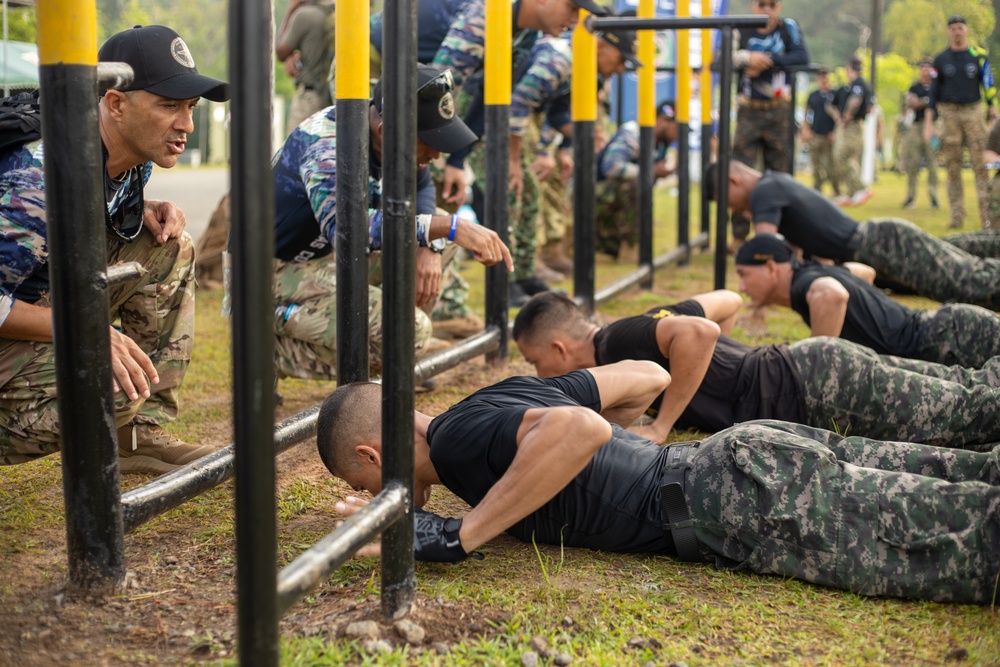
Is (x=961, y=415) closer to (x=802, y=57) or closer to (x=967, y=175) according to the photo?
(x=802, y=57)

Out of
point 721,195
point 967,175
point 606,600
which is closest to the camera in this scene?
point 606,600

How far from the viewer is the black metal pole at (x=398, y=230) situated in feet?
7.27

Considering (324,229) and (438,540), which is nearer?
(438,540)

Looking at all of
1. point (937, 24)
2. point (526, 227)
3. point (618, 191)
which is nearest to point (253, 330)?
point (526, 227)

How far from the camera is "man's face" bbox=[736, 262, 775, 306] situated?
4836mm

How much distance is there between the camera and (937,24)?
1131cm

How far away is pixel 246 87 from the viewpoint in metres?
1.67

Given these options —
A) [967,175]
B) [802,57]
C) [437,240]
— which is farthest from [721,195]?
[967,175]

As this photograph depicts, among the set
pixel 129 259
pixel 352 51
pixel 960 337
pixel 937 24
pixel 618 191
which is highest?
pixel 937 24

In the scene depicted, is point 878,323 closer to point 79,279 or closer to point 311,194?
point 311,194

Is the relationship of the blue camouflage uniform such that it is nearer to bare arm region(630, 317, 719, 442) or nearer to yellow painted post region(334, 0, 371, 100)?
yellow painted post region(334, 0, 371, 100)

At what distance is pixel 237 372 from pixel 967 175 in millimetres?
19427

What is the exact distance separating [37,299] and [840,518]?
2209mm

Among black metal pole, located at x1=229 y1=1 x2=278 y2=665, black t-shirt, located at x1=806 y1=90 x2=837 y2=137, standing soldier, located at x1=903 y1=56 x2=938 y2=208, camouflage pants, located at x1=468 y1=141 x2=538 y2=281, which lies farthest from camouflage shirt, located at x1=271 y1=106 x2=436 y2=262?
black t-shirt, located at x1=806 y1=90 x2=837 y2=137
